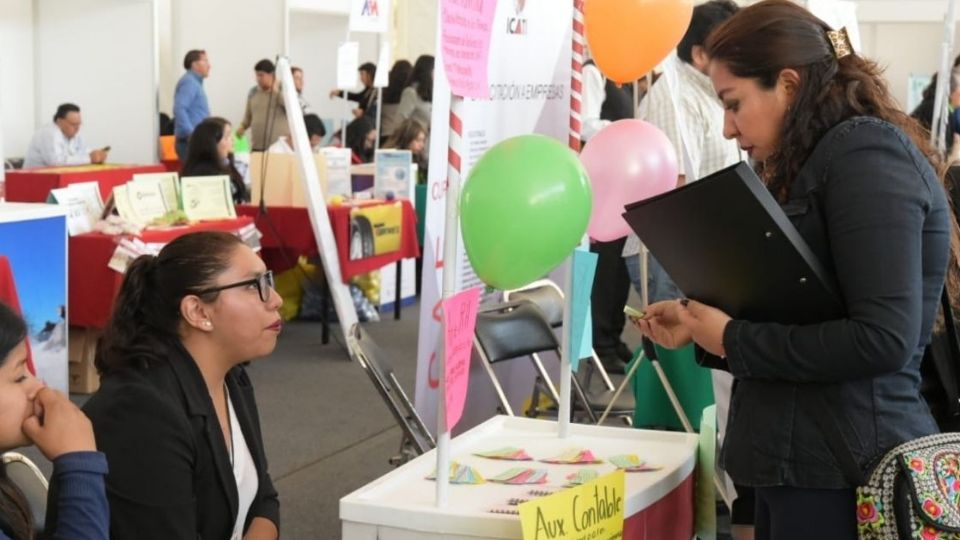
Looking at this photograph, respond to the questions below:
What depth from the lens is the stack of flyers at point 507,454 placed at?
2406mm

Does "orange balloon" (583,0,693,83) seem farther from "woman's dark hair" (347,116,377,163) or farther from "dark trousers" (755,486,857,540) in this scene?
"woman's dark hair" (347,116,377,163)

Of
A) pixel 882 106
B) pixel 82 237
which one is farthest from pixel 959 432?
pixel 82 237

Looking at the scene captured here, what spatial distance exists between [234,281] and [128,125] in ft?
28.9

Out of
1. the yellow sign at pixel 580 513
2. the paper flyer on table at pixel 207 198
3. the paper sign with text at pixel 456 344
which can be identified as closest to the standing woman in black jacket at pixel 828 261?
the yellow sign at pixel 580 513

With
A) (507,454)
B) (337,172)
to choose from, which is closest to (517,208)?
(507,454)

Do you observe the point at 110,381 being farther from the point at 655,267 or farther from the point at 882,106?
the point at 655,267

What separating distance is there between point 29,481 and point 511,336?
203 cm

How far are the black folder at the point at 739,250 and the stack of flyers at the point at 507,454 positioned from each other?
0.67m

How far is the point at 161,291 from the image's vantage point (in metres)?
2.13

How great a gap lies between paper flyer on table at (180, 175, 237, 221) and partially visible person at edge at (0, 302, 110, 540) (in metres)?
4.30

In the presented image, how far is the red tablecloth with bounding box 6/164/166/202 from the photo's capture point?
262 inches

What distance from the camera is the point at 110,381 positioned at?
2.03 m

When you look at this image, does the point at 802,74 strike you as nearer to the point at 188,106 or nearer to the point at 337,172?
the point at 337,172

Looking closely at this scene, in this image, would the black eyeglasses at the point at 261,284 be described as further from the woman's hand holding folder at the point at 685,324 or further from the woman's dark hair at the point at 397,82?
the woman's dark hair at the point at 397,82
